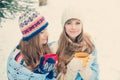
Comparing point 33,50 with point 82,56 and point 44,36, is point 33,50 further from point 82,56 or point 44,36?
point 82,56

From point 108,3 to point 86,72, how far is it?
48 cm

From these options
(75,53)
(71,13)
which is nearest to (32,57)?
(75,53)

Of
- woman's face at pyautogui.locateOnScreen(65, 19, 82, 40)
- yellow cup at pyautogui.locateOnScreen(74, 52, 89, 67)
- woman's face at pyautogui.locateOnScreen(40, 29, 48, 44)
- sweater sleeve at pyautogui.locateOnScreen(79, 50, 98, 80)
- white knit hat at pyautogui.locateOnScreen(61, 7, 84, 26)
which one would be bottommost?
sweater sleeve at pyautogui.locateOnScreen(79, 50, 98, 80)

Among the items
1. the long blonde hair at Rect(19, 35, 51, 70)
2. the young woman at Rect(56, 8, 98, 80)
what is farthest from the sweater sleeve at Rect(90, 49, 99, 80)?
the long blonde hair at Rect(19, 35, 51, 70)

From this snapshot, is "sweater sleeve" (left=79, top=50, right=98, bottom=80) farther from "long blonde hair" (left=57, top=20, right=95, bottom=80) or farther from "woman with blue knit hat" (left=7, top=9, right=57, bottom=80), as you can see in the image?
"woman with blue knit hat" (left=7, top=9, right=57, bottom=80)

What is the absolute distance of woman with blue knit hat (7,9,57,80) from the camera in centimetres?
199

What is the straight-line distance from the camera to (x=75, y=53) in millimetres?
2014

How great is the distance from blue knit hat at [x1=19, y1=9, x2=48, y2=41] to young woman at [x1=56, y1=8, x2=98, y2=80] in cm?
14

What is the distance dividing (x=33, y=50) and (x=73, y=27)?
0.98 feet

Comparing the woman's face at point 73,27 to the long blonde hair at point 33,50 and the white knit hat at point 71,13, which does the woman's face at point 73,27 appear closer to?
the white knit hat at point 71,13

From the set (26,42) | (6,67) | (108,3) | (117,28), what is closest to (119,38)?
(117,28)

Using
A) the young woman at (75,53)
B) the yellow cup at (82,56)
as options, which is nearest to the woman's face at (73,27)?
the young woman at (75,53)

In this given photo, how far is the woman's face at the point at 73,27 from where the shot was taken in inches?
78.2

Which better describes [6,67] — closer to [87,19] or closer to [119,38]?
[87,19]
